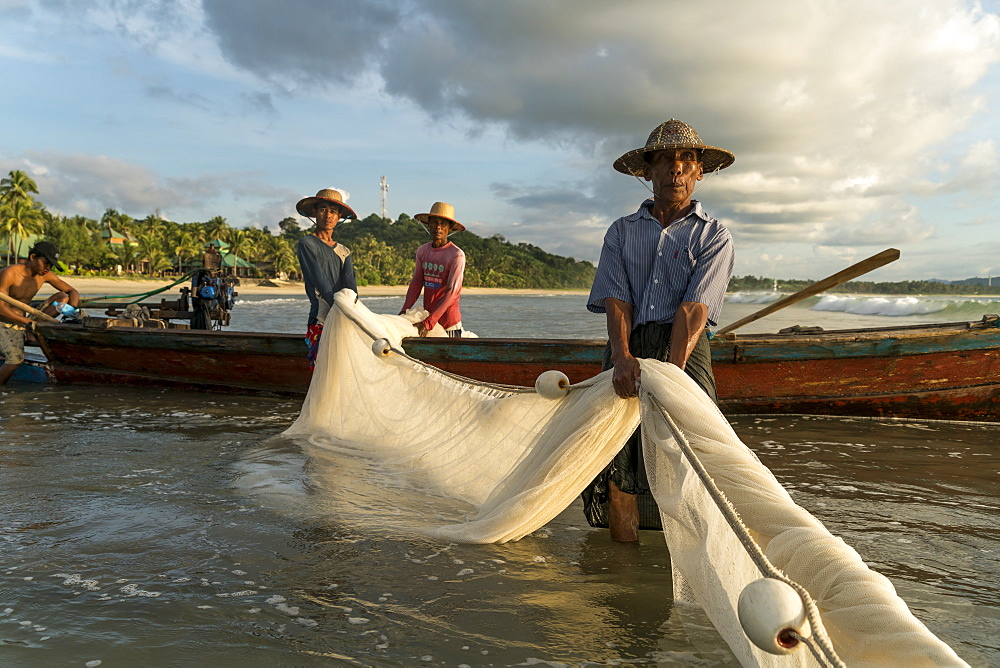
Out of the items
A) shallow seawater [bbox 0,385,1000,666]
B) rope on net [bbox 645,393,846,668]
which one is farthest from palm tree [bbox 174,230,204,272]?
rope on net [bbox 645,393,846,668]

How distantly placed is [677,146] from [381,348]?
8.23ft

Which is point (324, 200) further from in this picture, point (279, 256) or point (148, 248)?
point (279, 256)

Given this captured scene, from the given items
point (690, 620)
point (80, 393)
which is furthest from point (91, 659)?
point (80, 393)

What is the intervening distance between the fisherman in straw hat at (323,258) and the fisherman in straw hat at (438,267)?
0.60 meters

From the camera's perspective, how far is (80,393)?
25.9 ft

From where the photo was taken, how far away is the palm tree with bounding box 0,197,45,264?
5266 centimetres

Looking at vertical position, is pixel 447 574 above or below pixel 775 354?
below

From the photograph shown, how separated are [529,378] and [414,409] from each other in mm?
2260

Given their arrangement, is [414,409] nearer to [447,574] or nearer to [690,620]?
[447,574]

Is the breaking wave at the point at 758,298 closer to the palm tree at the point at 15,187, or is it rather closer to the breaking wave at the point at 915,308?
the breaking wave at the point at 915,308

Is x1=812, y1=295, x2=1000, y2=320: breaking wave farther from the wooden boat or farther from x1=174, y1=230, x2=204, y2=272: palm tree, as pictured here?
x1=174, y1=230, x2=204, y2=272: palm tree

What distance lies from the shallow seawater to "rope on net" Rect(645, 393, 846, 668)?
773mm

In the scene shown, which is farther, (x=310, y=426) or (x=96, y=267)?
(x=96, y=267)

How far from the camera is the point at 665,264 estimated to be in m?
2.59
